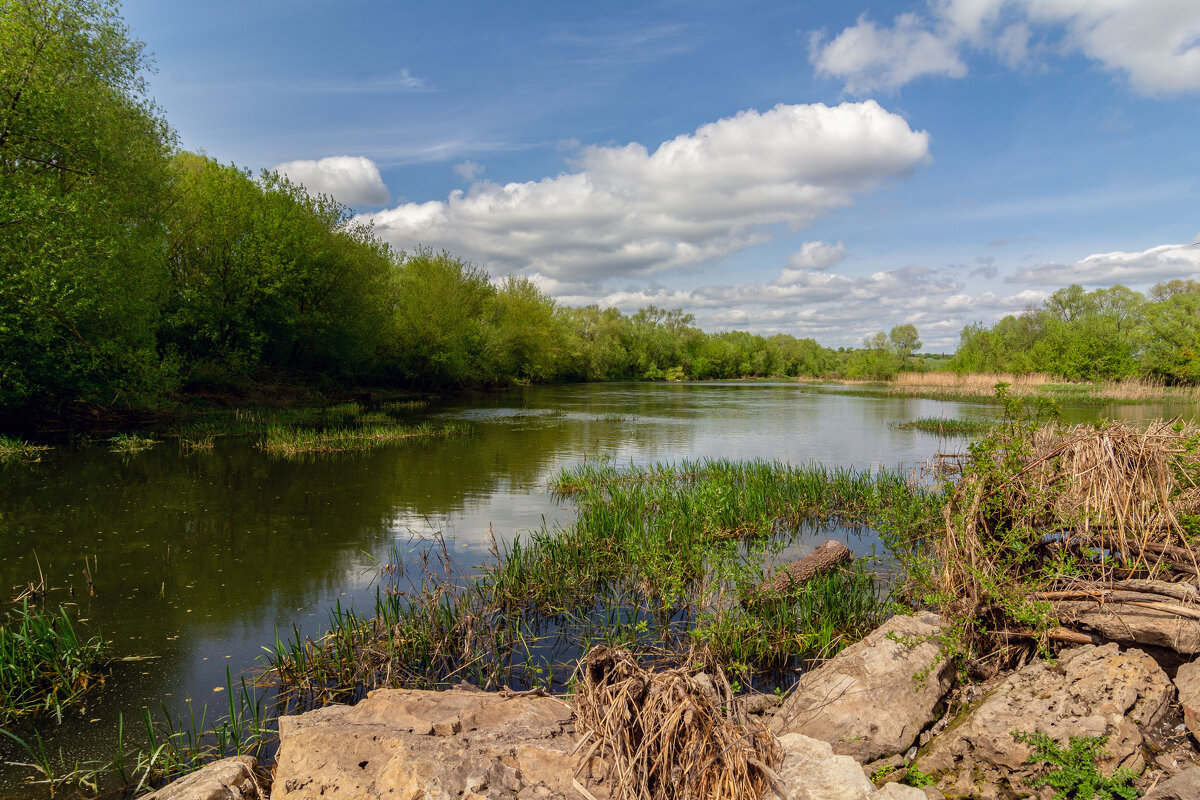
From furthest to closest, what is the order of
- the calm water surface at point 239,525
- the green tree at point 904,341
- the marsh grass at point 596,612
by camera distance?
1. the green tree at point 904,341
2. the calm water surface at point 239,525
3. the marsh grass at point 596,612

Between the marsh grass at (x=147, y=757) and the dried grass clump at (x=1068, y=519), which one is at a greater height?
the dried grass clump at (x=1068, y=519)

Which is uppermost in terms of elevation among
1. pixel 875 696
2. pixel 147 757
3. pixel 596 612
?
pixel 875 696

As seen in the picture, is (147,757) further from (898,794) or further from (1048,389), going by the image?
(1048,389)

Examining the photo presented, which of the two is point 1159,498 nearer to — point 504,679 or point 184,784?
point 504,679

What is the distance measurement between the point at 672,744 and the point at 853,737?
2082 mm

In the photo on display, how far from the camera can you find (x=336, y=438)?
21672 mm

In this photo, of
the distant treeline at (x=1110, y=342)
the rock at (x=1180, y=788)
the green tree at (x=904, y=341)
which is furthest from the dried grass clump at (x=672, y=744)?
the green tree at (x=904, y=341)

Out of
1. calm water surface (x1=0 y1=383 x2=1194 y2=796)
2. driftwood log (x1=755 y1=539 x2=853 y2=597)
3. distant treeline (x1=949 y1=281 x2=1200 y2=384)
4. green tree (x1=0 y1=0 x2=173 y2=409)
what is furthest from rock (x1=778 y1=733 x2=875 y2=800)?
distant treeline (x1=949 y1=281 x2=1200 y2=384)

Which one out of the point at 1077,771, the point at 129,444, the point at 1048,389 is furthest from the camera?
the point at 1048,389

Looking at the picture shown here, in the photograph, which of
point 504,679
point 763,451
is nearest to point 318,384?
point 763,451

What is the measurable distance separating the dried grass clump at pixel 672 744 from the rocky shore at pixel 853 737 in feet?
0.37

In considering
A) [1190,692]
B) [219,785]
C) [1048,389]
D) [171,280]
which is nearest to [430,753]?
[219,785]

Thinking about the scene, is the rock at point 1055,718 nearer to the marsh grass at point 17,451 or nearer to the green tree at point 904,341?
the marsh grass at point 17,451

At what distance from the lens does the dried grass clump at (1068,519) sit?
4.84m
